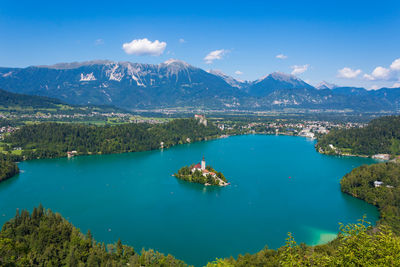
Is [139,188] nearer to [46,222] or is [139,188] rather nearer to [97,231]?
[97,231]

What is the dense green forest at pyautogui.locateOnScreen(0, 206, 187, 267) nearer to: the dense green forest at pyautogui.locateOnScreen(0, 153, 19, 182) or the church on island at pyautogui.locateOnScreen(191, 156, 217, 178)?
the church on island at pyautogui.locateOnScreen(191, 156, 217, 178)

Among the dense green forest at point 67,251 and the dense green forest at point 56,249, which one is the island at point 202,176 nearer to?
the dense green forest at point 67,251

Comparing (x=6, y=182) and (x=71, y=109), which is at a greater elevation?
(x=71, y=109)

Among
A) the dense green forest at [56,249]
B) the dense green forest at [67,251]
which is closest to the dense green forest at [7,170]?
the dense green forest at [67,251]

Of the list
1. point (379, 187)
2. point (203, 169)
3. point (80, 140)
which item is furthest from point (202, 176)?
point (80, 140)

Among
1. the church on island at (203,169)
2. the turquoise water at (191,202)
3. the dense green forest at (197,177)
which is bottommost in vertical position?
the turquoise water at (191,202)

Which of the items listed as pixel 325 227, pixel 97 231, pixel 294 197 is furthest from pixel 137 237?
pixel 294 197

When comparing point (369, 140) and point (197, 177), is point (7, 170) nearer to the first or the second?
point (197, 177)
